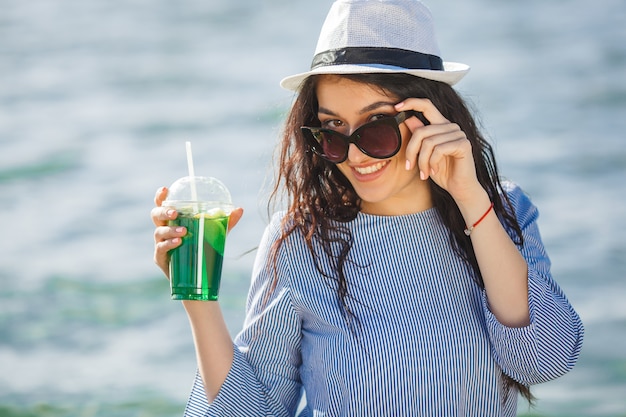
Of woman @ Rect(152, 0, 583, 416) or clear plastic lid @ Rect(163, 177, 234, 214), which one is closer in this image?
clear plastic lid @ Rect(163, 177, 234, 214)

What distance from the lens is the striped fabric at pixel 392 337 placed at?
104 inches

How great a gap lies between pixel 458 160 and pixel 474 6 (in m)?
10.9

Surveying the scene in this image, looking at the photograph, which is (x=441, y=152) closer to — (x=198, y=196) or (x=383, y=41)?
(x=383, y=41)

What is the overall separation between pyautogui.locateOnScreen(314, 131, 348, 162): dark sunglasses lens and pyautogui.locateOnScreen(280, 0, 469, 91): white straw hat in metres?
0.18

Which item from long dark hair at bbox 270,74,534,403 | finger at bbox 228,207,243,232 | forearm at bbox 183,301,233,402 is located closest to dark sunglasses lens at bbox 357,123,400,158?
long dark hair at bbox 270,74,534,403

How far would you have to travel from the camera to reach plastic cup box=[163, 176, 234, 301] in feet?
8.11

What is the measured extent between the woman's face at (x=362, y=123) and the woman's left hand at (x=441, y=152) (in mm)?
67

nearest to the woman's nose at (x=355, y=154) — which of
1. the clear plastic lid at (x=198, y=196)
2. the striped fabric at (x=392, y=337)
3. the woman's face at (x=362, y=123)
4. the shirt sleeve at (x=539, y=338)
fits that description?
the woman's face at (x=362, y=123)

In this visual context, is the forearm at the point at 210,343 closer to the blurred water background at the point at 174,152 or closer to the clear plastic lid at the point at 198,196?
the clear plastic lid at the point at 198,196

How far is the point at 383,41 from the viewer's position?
2725mm

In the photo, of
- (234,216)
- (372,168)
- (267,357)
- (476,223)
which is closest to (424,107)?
(372,168)

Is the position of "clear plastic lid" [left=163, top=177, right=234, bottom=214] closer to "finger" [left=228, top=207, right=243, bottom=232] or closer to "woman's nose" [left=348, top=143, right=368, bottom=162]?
"finger" [left=228, top=207, right=243, bottom=232]

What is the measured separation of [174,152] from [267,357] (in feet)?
22.1

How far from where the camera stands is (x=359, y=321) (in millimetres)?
2723
